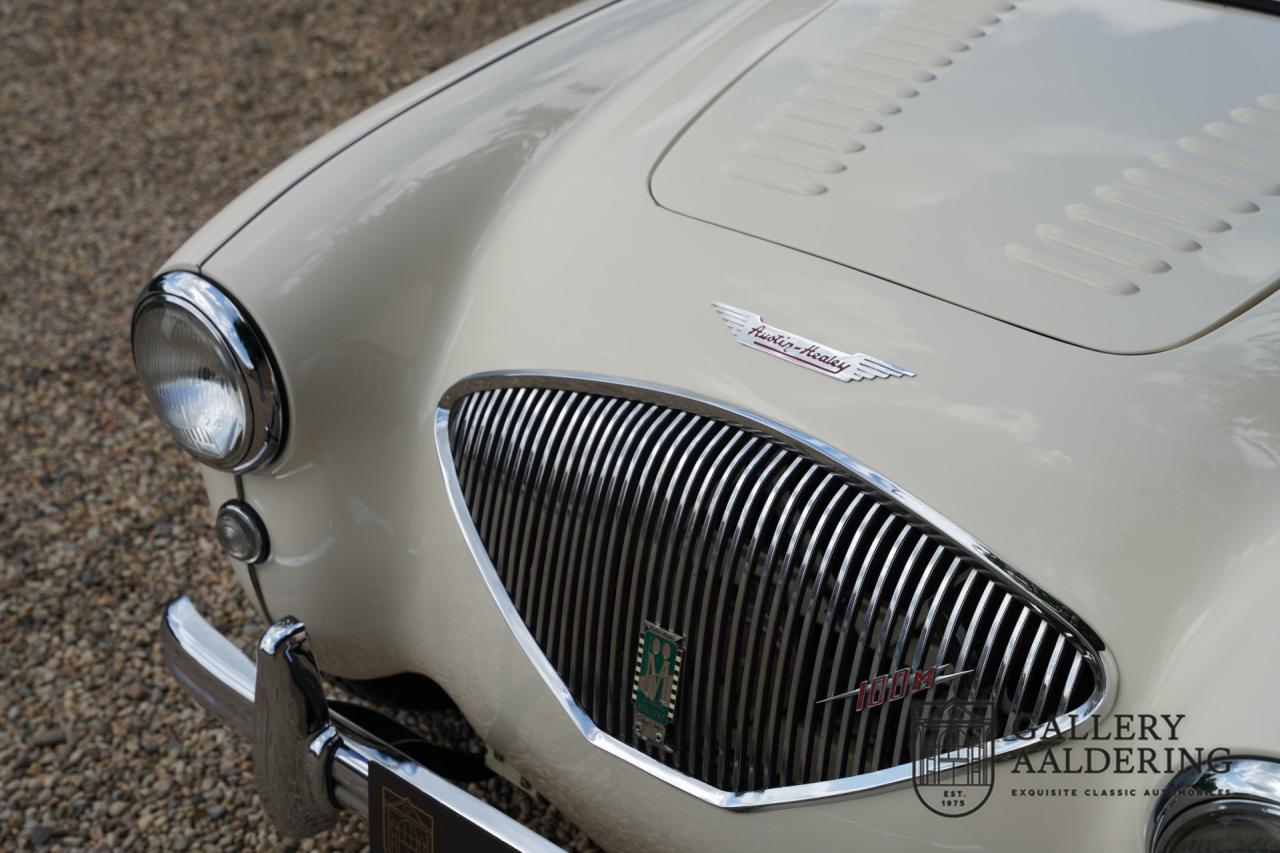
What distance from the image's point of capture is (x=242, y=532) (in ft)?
6.59

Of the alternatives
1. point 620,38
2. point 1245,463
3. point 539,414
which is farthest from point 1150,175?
point 620,38

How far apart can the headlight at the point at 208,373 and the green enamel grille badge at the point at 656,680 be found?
26.5 inches

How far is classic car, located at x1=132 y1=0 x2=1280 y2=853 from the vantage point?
4.47ft

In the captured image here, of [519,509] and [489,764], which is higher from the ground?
[519,509]

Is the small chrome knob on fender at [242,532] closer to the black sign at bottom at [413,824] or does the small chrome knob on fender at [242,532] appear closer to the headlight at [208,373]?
the headlight at [208,373]

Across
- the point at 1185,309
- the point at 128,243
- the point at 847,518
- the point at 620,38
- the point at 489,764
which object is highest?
the point at 620,38

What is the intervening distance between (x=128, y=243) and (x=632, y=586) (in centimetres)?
340

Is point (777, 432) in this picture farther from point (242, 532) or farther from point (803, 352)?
point (242, 532)

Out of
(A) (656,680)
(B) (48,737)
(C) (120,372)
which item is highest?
(A) (656,680)

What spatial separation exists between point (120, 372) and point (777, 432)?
280 centimetres

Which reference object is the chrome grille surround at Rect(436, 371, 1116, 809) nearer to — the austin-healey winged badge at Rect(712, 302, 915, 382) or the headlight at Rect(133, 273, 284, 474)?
the austin-healey winged badge at Rect(712, 302, 915, 382)

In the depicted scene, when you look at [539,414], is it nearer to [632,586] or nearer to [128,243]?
[632,586]

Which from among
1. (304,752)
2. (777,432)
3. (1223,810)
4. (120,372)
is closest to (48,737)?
(304,752)

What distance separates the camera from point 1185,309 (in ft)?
5.02
